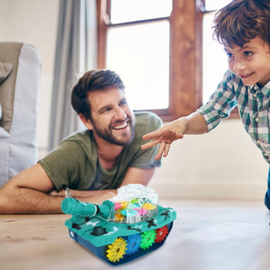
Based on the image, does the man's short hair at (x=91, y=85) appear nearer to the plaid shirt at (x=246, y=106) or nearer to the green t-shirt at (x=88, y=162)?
the green t-shirt at (x=88, y=162)

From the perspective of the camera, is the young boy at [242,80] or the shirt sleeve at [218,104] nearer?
the young boy at [242,80]

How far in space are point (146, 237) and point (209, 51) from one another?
6.75 feet

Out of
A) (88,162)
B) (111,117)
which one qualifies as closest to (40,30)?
(111,117)

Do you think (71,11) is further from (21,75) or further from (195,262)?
(195,262)

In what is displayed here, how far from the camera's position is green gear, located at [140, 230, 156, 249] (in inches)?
23.7

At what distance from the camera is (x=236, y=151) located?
2.21 meters

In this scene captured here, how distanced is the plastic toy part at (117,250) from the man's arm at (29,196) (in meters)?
0.65

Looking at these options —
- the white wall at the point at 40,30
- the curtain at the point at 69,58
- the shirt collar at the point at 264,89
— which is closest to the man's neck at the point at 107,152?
the shirt collar at the point at 264,89

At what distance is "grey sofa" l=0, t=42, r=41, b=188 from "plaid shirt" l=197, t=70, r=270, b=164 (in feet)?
2.77

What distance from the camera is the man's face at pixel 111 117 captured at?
4.87ft

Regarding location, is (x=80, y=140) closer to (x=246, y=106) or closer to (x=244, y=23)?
(x=246, y=106)

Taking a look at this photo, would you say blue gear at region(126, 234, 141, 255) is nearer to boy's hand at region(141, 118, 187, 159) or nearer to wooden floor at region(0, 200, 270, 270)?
wooden floor at region(0, 200, 270, 270)

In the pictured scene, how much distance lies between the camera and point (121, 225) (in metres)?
0.59

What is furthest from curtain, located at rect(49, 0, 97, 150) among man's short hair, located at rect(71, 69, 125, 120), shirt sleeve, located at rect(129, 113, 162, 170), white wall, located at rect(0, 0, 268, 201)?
shirt sleeve, located at rect(129, 113, 162, 170)
